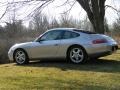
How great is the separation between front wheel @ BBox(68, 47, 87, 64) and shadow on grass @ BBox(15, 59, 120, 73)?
0.74 feet

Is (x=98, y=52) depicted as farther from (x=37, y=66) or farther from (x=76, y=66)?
(x=37, y=66)

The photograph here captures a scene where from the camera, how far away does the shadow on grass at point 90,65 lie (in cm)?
1291

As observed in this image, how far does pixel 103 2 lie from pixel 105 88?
14380 millimetres

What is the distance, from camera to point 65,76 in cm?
1159

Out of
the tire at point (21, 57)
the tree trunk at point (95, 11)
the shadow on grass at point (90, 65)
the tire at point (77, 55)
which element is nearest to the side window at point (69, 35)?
the tire at point (77, 55)

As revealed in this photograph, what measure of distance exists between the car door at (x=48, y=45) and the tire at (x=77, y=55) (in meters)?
0.62

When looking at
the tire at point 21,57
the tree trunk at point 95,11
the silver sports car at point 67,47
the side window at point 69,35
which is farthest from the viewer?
the tree trunk at point 95,11

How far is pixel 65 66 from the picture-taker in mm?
13852

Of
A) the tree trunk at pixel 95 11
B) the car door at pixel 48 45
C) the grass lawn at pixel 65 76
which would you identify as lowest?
the grass lawn at pixel 65 76

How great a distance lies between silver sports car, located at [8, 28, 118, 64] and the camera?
46.0 ft

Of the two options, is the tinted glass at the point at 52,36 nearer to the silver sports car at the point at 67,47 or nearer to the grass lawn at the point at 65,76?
the silver sports car at the point at 67,47

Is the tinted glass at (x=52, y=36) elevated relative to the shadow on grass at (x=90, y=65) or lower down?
elevated

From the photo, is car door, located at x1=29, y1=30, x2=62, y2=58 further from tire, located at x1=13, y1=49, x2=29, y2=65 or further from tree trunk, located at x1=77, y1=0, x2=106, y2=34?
tree trunk, located at x1=77, y1=0, x2=106, y2=34

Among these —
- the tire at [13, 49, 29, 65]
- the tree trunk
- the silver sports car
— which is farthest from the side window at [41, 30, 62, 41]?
the tree trunk
